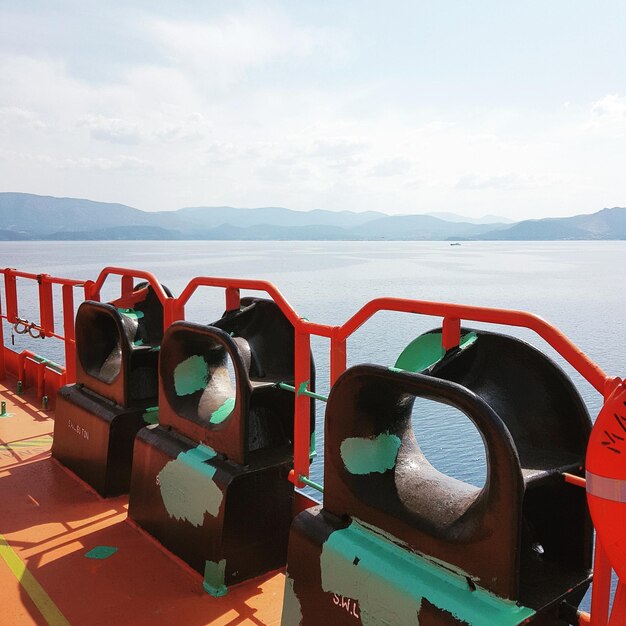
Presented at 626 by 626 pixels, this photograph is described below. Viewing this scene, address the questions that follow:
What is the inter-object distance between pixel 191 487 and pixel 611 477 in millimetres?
2363

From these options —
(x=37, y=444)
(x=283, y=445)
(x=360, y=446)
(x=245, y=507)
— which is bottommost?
(x=37, y=444)

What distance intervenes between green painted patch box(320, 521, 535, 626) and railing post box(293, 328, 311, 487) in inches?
29.8

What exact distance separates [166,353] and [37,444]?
2.54 m

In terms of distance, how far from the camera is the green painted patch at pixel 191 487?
330 cm

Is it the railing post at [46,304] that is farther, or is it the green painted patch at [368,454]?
the railing post at [46,304]

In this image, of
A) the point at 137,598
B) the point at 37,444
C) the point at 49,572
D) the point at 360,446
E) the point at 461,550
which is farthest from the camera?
the point at 37,444

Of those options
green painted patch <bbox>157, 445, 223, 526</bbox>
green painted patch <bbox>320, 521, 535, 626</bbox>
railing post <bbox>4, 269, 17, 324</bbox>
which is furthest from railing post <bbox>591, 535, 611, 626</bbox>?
Answer: railing post <bbox>4, 269, 17, 324</bbox>

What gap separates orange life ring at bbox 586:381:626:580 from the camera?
166 centimetres

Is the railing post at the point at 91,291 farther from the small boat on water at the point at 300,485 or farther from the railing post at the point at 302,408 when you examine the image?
the railing post at the point at 302,408

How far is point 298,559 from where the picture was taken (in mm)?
2617

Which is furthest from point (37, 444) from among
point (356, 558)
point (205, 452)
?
point (356, 558)

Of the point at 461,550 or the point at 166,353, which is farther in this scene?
the point at 166,353

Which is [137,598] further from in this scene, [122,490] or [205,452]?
[122,490]

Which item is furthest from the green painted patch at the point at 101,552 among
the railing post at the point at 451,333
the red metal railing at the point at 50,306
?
the railing post at the point at 451,333
